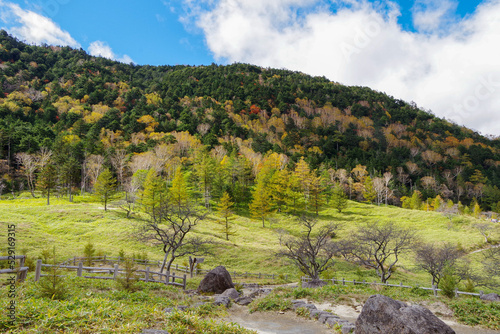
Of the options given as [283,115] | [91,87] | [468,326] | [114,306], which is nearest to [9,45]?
[91,87]

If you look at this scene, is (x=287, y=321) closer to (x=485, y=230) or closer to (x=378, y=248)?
(x=378, y=248)

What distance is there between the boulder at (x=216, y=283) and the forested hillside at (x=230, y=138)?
3751cm

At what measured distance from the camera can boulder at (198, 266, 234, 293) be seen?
1844 cm

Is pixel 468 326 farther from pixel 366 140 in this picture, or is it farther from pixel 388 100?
pixel 388 100

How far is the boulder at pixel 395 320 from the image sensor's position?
7949 mm

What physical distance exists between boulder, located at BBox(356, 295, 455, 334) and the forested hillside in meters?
47.5

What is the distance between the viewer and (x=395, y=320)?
8.29 meters

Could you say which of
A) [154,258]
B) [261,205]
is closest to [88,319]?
[154,258]

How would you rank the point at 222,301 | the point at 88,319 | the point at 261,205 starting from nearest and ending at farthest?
1. the point at 88,319
2. the point at 222,301
3. the point at 261,205

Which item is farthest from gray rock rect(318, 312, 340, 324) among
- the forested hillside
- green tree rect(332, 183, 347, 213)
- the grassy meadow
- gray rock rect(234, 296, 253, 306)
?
green tree rect(332, 183, 347, 213)

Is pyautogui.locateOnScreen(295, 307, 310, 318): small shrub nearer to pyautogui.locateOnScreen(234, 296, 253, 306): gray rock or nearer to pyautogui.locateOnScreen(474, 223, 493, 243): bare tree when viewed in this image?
pyautogui.locateOnScreen(234, 296, 253, 306): gray rock

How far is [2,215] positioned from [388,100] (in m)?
215

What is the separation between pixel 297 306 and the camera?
43.7ft

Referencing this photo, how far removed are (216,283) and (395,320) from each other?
1324 centimetres
